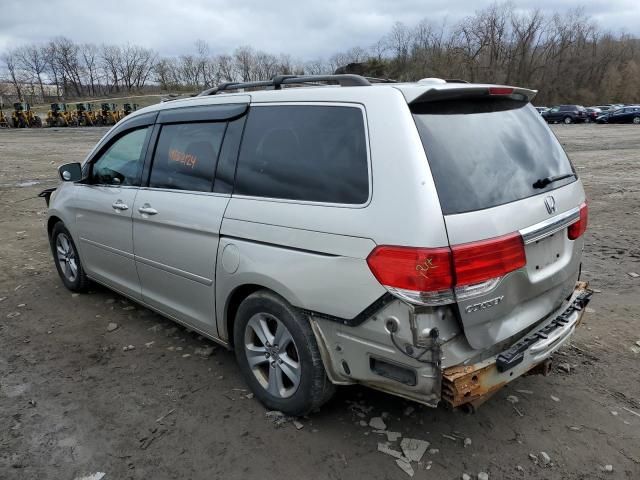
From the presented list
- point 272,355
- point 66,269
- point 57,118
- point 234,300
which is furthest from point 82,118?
point 272,355

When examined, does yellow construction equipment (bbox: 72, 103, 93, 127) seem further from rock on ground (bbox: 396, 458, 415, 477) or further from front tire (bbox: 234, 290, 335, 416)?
rock on ground (bbox: 396, 458, 415, 477)

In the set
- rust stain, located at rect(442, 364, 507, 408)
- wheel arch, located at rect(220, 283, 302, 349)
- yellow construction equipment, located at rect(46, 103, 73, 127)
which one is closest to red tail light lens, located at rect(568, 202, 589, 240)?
rust stain, located at rect(442, 364, 507, 408)

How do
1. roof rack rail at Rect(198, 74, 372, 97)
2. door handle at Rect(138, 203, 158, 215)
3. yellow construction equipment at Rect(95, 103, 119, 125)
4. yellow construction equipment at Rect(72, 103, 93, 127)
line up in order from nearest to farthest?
roof rack rail at Rect(198, 74, 372, 97), door handle at Rect(138, 203, 158, 215), yellow construction equipment at Rect(72, 103, 93, 127), yellow construction equipment at Rect(95, 103, 119, 125)

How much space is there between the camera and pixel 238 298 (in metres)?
3.05

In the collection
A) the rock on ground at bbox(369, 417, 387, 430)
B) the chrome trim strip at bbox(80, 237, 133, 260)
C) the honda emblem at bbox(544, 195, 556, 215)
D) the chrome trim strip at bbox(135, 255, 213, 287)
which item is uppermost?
the honda emblem at bbox(544, 195, 556, 215)

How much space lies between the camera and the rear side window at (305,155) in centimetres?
243

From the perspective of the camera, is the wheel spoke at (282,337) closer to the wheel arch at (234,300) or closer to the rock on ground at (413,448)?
the wheel arch at (234,300)

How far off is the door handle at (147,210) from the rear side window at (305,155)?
33.5 inches

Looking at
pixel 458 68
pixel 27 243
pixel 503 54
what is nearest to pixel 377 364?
pixel 27 243

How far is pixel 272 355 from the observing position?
2908mm

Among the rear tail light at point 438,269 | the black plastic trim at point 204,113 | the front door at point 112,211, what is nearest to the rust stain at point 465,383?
the rear tail light at point 438,269

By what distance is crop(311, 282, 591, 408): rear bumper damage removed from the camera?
7.24ft

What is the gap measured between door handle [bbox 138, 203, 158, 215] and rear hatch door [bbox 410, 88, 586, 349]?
2.03 m

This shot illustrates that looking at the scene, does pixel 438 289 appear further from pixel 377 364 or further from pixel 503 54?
pixel 503 54
